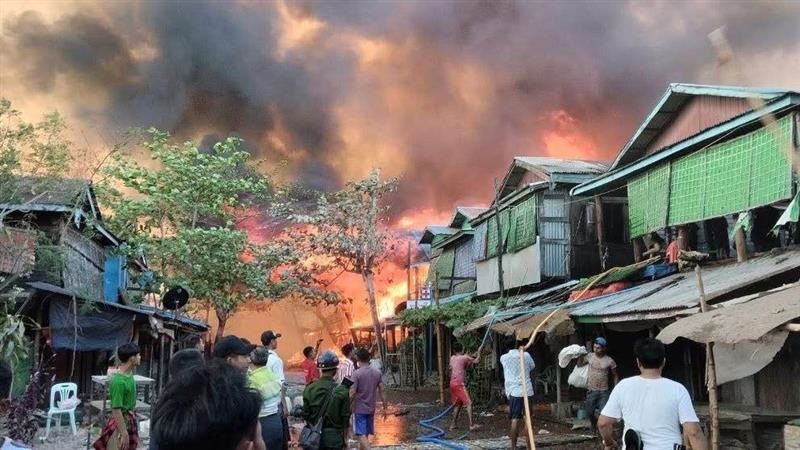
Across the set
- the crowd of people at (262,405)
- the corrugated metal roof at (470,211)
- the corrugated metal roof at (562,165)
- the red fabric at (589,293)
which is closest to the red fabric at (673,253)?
the red fabric at (589,293)

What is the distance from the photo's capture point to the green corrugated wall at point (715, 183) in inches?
400

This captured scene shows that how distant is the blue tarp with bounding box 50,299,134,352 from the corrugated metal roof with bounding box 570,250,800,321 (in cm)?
1000

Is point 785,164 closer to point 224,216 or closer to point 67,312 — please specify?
point 67,312

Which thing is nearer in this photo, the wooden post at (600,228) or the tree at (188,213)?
the wooden post at (600,228)

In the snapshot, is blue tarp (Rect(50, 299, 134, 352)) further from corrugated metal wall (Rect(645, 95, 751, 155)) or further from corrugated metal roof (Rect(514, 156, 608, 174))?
corrugated metal wall (Rect(645, 95, 751, 155))

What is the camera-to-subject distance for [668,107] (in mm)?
14039

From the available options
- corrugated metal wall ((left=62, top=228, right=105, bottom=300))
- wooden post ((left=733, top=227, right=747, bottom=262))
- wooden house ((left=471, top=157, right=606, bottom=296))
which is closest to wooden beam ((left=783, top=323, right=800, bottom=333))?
wooden post ((left=733, top=227, right=747, bottom=262))

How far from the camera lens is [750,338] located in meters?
5.60

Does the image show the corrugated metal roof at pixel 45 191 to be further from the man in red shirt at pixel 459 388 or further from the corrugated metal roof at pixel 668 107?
the corrugated metal roof at pixel 668 107

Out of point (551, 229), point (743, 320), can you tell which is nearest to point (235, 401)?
point (743, 320)

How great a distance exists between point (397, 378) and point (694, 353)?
18524 millimetres

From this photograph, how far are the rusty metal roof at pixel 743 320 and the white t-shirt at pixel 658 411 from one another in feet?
6.37

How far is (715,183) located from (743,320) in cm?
631

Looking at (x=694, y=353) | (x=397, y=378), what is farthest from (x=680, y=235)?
(x=397, y=378)
